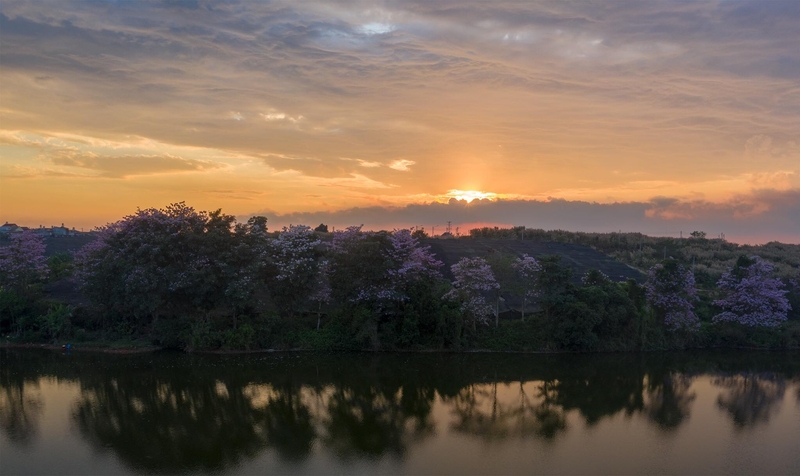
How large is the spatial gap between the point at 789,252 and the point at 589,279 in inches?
1654

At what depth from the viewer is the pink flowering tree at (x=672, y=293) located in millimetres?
27531

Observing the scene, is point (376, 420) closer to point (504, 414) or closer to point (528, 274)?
point (504, 414)

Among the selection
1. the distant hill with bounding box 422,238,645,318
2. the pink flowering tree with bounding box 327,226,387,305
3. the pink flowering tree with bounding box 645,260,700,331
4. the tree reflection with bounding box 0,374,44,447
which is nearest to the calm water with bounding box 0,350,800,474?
the tree reflection with bounding box 0,374,44,447

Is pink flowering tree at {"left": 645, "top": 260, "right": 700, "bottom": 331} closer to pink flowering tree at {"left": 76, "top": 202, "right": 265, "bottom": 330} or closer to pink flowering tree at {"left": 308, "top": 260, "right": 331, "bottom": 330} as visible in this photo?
pink flowering tree at {"left": 308, "top": 260, "right": 331, "bottom": 330}

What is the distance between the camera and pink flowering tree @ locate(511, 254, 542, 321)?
26.8 m

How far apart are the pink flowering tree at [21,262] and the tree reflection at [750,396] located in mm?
30053

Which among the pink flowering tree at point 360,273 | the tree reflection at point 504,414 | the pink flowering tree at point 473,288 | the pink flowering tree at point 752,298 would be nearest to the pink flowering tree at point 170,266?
the pink flowering tree at point 360,273

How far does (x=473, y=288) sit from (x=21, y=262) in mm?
21460

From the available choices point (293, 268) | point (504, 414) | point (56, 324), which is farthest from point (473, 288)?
point (56, 324)

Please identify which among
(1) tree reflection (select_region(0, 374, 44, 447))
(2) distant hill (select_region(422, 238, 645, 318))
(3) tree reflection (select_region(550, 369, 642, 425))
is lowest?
(1) tree reflection (select_region(0, 374, 44, 447))

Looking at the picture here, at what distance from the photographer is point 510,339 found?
→ 2673cm

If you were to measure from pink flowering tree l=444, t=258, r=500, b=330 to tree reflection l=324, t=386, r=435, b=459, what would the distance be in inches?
270

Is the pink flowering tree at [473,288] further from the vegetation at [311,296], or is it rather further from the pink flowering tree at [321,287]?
the pink flowering tree at [321,287]

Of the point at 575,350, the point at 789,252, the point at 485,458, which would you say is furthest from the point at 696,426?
the point at 789,252
